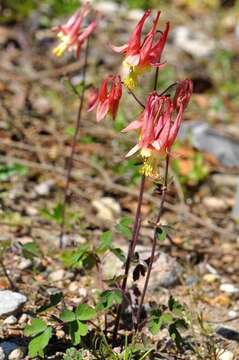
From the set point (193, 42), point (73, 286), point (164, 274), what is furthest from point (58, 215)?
point (193, 42)

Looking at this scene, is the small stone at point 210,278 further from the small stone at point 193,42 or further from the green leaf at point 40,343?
the small stone at point 193,42

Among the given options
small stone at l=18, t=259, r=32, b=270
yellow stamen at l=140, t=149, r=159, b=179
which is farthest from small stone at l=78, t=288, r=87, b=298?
yellow stamen at l=140, t=149, r=159, b=179

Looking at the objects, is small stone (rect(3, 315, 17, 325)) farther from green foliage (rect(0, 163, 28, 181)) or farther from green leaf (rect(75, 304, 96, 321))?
green foliage (rect(0, 163, 28, 181))

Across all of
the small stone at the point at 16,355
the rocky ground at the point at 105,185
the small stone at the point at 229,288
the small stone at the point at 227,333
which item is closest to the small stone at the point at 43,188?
the rocky ground at the point at 105,185

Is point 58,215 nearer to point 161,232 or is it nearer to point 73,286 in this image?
point 73,286

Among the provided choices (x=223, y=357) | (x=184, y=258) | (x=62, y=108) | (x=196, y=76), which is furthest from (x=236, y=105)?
(x=223, y=357)

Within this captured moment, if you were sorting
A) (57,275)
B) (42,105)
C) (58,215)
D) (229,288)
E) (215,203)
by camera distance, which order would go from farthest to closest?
(42,105)
(215,203)
(58,215)
(229,288)
(57,275)
